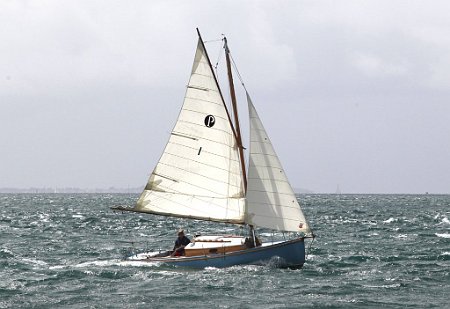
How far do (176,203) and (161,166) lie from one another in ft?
6.29

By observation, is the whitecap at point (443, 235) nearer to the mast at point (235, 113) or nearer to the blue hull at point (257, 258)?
the blue hull at point (257, 258)

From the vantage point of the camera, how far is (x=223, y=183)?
123ft

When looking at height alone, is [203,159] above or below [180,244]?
above

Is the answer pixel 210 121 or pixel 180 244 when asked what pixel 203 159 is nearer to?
pixel 210 121

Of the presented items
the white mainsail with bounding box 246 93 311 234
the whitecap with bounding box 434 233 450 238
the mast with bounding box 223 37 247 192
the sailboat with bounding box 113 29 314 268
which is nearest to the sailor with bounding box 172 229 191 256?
the sailboat with bounding box 113 29 314 268

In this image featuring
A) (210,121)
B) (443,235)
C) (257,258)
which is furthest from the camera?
(443,235)

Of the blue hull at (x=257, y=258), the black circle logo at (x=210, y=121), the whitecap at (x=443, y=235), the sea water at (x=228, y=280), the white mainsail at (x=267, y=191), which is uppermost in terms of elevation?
the black circle logo at (x=210, y=121)

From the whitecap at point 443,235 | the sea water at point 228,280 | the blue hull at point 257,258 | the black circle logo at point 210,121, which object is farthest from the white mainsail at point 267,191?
the whitecap at point 443,235

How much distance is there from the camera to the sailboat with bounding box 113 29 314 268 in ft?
121

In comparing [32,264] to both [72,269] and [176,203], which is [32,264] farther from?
[176,203]

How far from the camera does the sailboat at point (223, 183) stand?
36906 mm

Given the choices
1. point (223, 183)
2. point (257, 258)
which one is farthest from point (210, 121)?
point (257, 258)

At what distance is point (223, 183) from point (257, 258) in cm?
379

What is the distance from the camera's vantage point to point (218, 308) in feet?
92.4
